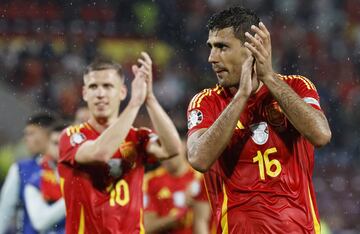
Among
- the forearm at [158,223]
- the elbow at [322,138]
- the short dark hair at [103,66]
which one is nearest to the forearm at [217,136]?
the elbow at [322,138]

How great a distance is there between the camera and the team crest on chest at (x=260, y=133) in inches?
160

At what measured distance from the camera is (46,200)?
695 centimetres

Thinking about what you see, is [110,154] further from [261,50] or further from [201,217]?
[201,217]

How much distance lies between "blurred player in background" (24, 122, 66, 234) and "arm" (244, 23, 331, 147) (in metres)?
3.24

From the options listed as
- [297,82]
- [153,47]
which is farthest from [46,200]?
[153,47]

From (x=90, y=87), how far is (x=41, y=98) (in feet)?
23.1

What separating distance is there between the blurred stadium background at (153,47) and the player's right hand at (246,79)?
25.7 ft

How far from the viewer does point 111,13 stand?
44.2ft

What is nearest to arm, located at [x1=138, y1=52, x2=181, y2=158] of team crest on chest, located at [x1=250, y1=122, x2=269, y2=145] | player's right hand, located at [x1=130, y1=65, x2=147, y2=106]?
player's right hand, located at [x1=130, y1=65, x2=147, y2=106]

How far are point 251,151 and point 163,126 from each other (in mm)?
1543

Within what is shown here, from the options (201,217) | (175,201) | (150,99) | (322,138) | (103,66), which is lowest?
(201,217)

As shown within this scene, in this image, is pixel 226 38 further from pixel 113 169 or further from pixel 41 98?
pixel 41 98

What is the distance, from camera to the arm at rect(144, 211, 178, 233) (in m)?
6.98

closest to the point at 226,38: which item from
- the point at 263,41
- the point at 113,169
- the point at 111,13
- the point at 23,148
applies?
the point at 263,41
